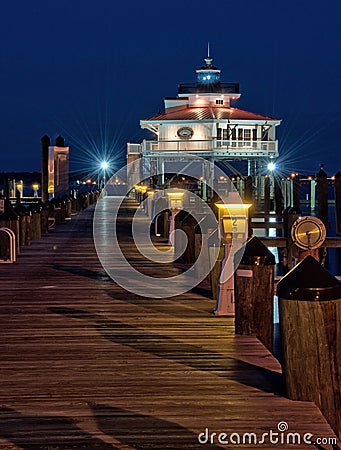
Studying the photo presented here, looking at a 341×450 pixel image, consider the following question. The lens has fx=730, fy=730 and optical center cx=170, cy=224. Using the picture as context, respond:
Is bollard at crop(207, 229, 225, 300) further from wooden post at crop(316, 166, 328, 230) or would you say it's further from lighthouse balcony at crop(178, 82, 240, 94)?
lighthouse balcony at crop(178, 82, 240, 94)

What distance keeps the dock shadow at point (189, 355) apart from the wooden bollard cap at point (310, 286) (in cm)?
84

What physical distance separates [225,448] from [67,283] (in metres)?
7.88

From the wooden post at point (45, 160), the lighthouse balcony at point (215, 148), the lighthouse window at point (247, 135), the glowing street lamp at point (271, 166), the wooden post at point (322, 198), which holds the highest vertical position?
the lighthouse window at point (247, 135)

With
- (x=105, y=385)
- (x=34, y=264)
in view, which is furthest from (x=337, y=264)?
(x=105, y=385)

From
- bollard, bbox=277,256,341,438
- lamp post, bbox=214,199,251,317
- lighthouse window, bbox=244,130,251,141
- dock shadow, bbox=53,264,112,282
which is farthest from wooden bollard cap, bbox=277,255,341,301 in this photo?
lighthouse window, bbox=244,130,251,141

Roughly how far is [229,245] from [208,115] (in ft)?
166

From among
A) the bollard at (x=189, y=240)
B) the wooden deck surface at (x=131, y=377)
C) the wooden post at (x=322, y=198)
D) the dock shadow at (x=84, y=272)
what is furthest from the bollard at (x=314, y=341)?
the wooden post at (x=322, y=198)

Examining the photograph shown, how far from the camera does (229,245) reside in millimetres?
9250

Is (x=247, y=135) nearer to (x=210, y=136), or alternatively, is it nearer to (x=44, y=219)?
(x=210, y=136)

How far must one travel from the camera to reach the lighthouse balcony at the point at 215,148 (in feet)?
183

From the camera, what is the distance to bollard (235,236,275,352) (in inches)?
308

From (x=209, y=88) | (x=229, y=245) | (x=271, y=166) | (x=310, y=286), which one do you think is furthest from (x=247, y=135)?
(x=310, y=286)

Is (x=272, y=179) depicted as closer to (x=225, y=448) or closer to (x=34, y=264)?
(x=34, y=264)

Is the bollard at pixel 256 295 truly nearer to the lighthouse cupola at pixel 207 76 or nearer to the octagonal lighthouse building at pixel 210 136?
the octagonal lighthouse building at pixel 210 136
